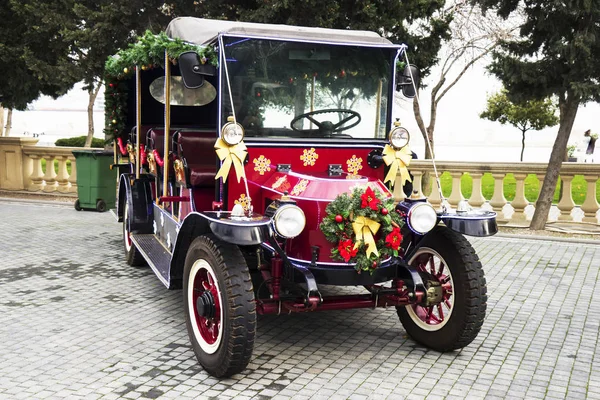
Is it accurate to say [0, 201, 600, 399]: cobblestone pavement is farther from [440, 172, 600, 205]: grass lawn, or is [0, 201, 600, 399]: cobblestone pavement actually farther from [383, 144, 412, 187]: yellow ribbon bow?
[440, 172, 600, 205]: grass lawn

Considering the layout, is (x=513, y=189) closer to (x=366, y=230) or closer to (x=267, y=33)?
(x=267, y=33)

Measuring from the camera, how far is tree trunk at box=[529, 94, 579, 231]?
34.8 feet

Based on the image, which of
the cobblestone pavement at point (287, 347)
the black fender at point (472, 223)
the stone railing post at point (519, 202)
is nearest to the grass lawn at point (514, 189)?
the stone railing post at point (519, 202)

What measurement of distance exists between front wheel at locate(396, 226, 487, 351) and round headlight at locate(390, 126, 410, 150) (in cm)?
80

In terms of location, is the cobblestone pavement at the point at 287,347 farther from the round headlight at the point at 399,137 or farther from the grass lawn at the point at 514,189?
the grass lawn at the point at 514,189

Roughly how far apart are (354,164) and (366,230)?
117cm

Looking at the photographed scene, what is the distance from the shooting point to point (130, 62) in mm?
6832

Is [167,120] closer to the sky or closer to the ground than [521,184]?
closer to the sky

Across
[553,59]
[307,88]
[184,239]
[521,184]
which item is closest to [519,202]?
[521,184]

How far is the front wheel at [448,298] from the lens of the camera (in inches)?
196

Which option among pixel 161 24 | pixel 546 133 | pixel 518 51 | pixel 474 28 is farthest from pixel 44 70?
pixel 546 133

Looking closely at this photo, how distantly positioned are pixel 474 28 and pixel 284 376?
18564 millimetres

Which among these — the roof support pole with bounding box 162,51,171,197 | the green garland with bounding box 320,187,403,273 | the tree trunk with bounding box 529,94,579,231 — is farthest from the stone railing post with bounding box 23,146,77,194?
the green garland with bounding box 320,187,403,273

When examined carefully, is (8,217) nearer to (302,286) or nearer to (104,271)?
(104,271)
